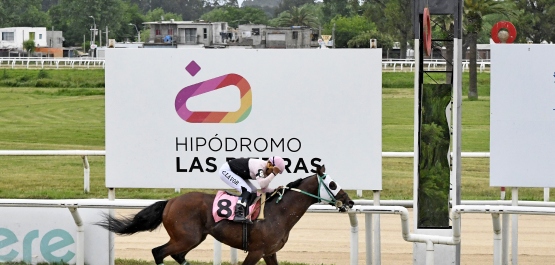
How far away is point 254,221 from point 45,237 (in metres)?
2.11

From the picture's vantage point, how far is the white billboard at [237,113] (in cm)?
781

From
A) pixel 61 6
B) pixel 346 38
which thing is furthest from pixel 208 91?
pixel 61 6

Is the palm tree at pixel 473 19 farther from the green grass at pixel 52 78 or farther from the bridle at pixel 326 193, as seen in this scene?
the bridle at pixel 326 193

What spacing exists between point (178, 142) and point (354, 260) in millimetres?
1726

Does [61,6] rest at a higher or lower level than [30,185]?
higher

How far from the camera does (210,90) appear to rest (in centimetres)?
795

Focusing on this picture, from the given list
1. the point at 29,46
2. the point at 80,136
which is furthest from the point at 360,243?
the point at 29,46

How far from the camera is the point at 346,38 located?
62406mm

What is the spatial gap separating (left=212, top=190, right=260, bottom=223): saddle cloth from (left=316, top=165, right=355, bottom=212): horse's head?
50 centimetres

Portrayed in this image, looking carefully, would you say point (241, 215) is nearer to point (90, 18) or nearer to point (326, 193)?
point (326, 193)

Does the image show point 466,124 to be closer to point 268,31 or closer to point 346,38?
point 268,31

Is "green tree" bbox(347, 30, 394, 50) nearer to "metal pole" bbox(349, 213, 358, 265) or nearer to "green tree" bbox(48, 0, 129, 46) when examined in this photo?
"green tree" bbox(48, 0, 129, 46)

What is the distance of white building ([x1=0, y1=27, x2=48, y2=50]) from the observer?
243ft

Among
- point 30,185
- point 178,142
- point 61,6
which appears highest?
point 61,6
